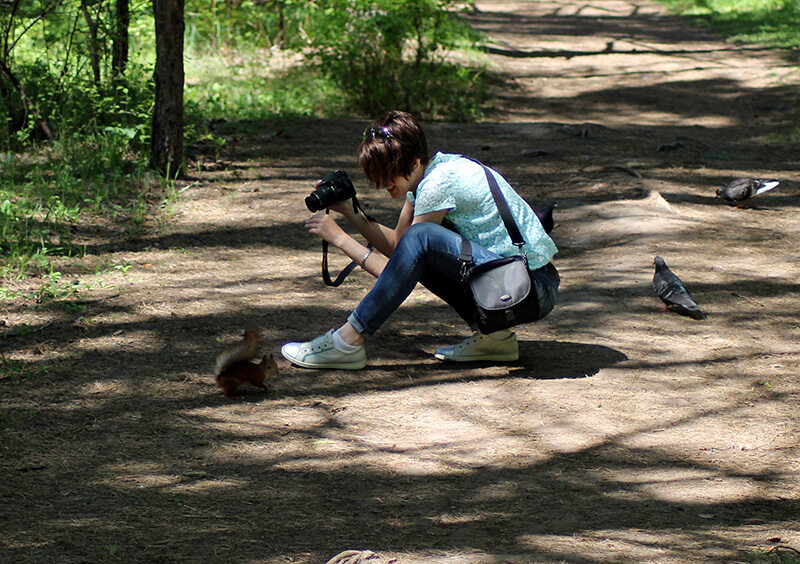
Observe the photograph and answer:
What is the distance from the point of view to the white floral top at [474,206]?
4066 millimetres

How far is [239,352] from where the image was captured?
396cm

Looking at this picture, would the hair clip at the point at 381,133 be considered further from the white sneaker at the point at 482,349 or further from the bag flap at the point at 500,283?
the white sneaker at the point at 482,349

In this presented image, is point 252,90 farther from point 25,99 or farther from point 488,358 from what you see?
point 488,358

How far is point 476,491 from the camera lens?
10.9 ft

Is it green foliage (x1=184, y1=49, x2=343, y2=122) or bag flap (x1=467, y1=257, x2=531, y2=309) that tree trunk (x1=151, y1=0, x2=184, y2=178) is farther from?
bag flap (x1=467, y1=257, x2=531, y2=309)

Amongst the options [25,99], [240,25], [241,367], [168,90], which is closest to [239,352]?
[241,367]

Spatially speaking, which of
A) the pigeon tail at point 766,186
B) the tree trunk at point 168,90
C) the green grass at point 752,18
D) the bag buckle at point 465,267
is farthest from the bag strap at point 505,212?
the green grass at point 752,18

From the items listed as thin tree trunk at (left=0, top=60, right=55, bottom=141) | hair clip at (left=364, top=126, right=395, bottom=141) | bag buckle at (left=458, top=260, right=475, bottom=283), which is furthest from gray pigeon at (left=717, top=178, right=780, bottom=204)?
thin tree trunk at (left=0, top=60, right=55, bottom=141)

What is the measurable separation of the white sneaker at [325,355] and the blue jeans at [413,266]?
6.9 inches

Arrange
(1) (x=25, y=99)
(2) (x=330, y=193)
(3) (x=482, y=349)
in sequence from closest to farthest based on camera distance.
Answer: (2) (x=330, y=193)
(3) (x=482, y=349)
(1) (x=25, y=99)

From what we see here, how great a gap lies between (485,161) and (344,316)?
4.11 meters

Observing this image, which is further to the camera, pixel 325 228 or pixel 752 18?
pixel 752 18

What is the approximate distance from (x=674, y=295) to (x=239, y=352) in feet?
8.42

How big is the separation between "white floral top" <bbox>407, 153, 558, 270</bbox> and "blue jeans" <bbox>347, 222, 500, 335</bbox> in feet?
0.26
